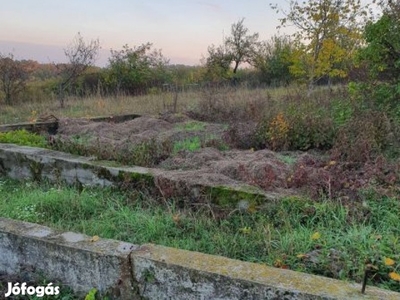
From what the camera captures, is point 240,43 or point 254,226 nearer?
point 254,226

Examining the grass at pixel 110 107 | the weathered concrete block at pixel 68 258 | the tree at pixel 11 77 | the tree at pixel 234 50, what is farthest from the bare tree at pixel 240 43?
the weathered concrete block at pixel 68 258

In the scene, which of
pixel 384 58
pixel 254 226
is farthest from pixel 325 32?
pixel 254 226

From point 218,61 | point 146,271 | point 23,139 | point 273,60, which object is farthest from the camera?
point 218,61

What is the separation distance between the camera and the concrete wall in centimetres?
199

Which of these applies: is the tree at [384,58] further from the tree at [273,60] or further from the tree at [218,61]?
the tree at [218,61]

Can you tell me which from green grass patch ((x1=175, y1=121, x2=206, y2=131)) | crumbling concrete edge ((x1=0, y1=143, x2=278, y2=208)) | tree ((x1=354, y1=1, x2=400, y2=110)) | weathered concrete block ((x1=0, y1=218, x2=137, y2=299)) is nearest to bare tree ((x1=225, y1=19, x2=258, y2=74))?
green grass patch ((x1=175, y1=121, x2=206, y2=131))

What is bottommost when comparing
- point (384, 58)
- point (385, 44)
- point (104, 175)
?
point (104, 175)

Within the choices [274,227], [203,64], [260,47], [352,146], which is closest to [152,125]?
[352,146]

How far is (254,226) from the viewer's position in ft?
10.3

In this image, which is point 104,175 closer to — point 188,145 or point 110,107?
point 188,145

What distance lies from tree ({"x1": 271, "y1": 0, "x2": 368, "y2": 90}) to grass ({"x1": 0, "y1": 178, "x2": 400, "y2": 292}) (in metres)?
10.3

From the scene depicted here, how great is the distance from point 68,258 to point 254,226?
1.49m

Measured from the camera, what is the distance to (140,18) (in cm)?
1063

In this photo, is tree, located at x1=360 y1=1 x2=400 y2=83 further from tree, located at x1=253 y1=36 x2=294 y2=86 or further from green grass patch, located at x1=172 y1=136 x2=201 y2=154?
tree, located at x1=253 y1=36 x2=294 y2=86
